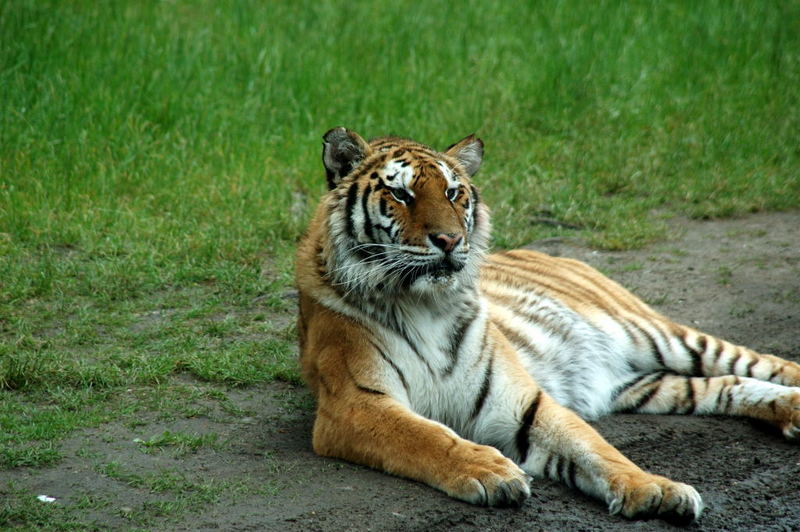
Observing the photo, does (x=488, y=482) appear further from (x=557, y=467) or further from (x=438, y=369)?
(x=438, y=369)

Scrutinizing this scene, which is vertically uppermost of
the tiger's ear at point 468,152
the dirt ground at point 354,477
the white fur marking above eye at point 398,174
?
the tiger's ear at point 468,152

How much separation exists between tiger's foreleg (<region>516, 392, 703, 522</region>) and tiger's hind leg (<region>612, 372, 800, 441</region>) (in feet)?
2.83

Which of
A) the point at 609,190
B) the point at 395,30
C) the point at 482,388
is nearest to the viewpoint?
the point at 482,388

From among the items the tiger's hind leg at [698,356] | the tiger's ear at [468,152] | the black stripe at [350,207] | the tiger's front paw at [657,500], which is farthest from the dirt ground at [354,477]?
the tiger's ear at [468,152]

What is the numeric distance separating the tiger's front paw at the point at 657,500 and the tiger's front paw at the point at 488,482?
32 cm

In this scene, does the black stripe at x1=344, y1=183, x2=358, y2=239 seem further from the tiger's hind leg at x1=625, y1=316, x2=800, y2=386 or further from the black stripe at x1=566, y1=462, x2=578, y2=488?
the tiger's hind leg at x1=625, y1=316, x2=800, y2=386

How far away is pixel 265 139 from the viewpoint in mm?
7863

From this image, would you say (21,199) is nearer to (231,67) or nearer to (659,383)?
(231,67)

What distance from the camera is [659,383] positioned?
4.83m

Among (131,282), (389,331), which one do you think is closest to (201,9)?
(131,282)

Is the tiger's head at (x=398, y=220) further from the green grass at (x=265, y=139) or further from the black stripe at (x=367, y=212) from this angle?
the green grass at (x=265, y=139)

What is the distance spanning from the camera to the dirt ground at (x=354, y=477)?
11.3ft

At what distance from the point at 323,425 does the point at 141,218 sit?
3163mm

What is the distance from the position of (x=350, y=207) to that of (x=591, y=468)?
1301 mm
